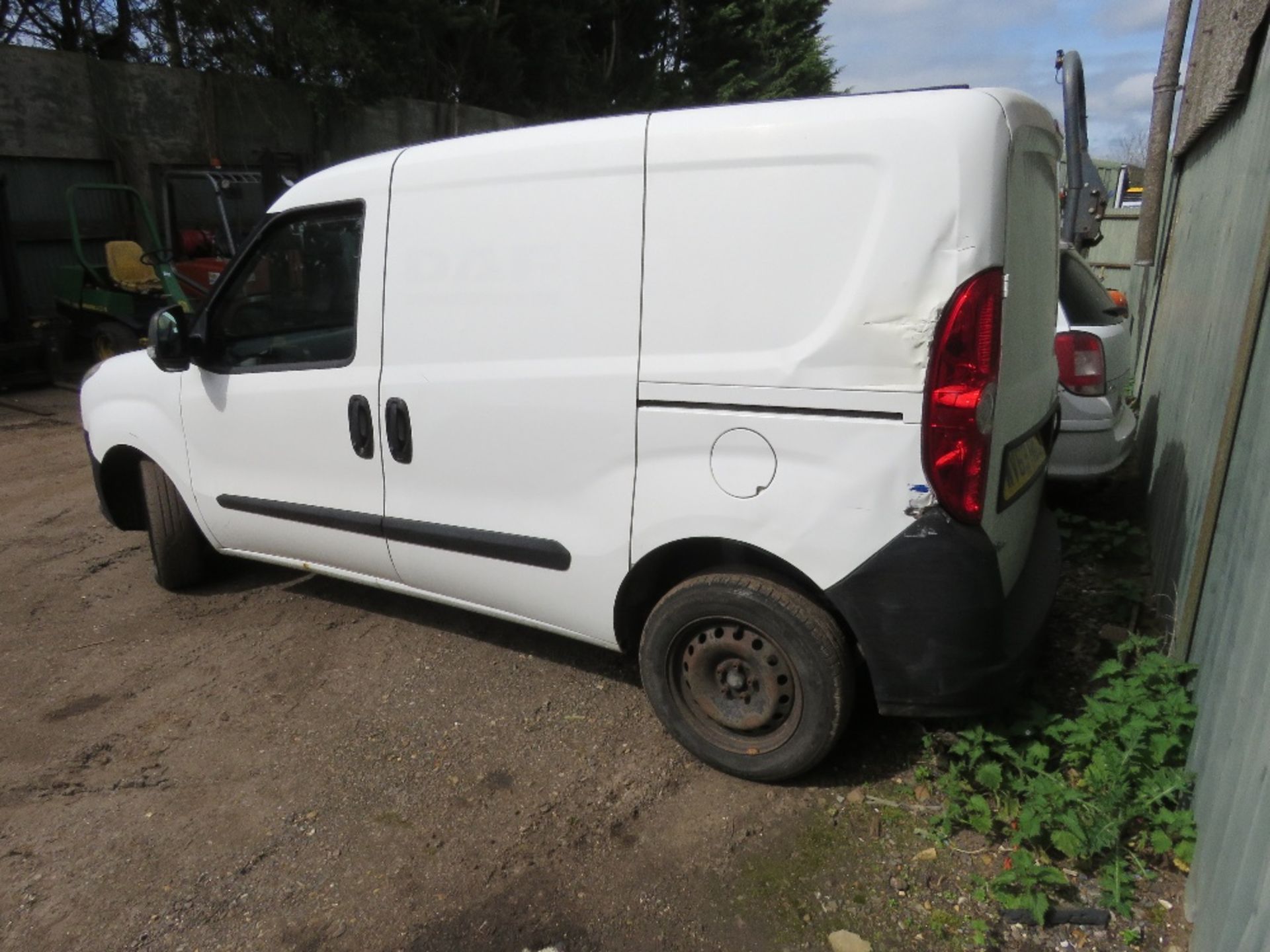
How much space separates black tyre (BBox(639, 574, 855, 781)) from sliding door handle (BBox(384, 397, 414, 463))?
44.4 inches

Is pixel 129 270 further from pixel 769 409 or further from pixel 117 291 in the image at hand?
pixel 769 409

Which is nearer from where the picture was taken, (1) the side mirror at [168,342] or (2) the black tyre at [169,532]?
(1) the side mirror at [168,342]

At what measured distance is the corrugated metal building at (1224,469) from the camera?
198cm

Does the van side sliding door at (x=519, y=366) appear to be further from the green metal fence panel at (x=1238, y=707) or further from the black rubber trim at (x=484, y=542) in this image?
the green metal fence panel at (x=1238, y=707)

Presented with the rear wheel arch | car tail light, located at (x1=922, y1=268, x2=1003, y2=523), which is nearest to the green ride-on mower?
the rear wheel arch

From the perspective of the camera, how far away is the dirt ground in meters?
2.46

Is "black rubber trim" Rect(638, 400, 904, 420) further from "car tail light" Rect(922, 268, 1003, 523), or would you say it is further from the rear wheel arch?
the rear wheel arch

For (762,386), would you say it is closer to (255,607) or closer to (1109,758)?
(1109,758)

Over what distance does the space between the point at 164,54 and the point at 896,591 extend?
53.3 feet

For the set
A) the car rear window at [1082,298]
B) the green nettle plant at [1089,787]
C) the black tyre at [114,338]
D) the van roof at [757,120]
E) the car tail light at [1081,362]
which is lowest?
the green nettle plant at [1089,787]

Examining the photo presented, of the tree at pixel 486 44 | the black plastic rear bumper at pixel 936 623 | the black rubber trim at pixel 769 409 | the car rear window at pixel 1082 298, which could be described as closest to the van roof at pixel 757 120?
the black rubber trim at pixel 769 409

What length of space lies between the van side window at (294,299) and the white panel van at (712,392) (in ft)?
0.06

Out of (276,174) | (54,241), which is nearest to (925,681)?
(276,174)

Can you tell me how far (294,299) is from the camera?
3910mm
